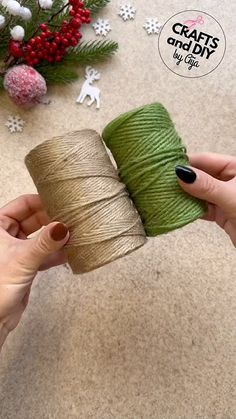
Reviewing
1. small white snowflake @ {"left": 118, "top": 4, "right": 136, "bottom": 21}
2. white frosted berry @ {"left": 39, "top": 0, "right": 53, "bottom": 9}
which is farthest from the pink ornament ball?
small white snowflake @ {"left": 118, "top": 4, "right": 136, "bottom": 21}

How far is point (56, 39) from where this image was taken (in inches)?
36.0

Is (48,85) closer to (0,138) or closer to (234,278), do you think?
(0,138)

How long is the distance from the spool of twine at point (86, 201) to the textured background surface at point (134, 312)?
0.90ft

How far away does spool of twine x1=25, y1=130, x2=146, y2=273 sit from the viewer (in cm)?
62

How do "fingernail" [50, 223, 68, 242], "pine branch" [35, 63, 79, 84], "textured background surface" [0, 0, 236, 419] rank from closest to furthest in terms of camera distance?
"fingernail" [50, 223, 68, 242] < "textured background surface" [0, 0, 236, 419] < "pine branch" [35, 63, 79, 84]

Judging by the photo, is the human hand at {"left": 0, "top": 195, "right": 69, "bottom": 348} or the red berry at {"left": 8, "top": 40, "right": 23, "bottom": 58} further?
the red berry at {"left": 8, "top": 40, "right": 23, "bottom": 58}

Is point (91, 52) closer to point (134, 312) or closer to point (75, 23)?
point (75, 23)

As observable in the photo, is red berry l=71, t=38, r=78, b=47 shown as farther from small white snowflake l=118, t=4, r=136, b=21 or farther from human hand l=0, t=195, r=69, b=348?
human hand l=0, t=195, r=69, b=348

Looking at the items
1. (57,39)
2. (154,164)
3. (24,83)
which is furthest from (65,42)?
(154,164)

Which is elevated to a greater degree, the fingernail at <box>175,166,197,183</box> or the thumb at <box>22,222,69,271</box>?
the fingernail at <box>175,166,197,183</box>

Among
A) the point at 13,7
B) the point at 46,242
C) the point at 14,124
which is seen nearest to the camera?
the point at 46,242

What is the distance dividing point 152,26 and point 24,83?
1.03 ft

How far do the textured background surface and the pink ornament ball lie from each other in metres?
0.06

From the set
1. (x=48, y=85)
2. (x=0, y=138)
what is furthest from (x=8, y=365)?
(x=48, y=85)
